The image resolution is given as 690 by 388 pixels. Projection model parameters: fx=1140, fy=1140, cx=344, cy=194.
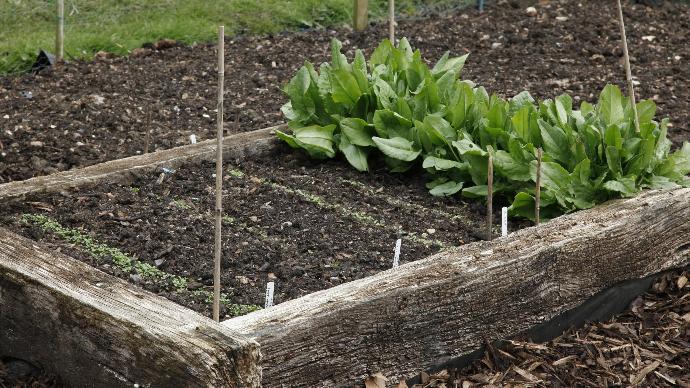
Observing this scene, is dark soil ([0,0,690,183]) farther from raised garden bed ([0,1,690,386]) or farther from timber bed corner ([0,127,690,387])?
timber bed corner ([0,127,690,387])

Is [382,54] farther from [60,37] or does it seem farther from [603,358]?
[60,37]

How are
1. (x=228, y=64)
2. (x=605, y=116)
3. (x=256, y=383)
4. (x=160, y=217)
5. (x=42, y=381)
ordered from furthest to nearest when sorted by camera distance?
1. (x=228, y=64)
2. (x=605, y=116)
3. (x=160, y=217)
4. (x=42, y=381)
5. (x=256, y=383)

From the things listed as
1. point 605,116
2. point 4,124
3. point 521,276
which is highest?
point 605,116

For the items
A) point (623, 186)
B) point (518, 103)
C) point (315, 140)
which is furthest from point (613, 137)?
point (315, 140)

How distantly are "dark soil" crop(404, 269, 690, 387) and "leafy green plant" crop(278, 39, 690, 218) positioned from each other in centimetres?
47

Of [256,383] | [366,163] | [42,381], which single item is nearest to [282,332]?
[256,383]

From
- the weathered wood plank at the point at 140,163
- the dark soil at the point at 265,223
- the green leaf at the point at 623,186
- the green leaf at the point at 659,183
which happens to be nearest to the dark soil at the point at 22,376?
the dark soil at the point at 265,223

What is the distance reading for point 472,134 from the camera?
15.3 feet

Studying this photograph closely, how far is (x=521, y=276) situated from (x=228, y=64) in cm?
366

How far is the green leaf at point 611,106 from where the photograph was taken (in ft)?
14.9

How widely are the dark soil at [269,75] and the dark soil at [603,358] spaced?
1785 millimetres

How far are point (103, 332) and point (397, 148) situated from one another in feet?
6.15

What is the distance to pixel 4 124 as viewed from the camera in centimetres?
567

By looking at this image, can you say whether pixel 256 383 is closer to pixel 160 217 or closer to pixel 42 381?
pixel 42 381
